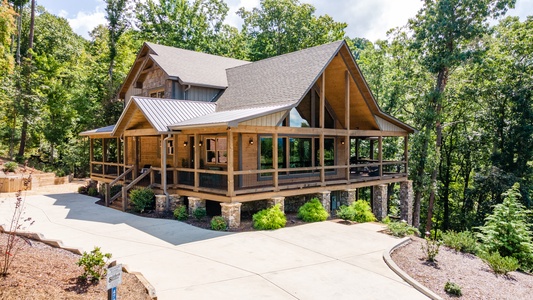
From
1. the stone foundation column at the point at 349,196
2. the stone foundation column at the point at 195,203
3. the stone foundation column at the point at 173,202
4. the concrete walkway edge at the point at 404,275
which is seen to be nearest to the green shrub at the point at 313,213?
the stone foundation column at the point at 349,196

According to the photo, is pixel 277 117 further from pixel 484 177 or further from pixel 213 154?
pixel 484 177

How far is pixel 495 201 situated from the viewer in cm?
2173

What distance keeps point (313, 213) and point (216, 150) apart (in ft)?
17.6

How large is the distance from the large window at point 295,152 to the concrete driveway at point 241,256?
3844 mm

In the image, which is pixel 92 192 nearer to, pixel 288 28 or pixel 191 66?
pixel 191 66

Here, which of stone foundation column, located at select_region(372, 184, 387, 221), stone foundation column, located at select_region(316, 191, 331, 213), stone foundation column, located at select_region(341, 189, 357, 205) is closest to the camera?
stone foundation column, located at select_region(316, 191, 331, 213)

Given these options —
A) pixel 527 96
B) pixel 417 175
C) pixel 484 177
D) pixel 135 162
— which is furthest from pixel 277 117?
pixel 527 96

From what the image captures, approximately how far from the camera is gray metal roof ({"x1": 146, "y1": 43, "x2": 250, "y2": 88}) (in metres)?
18.3

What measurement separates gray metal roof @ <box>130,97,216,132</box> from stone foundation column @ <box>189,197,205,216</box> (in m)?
3.04

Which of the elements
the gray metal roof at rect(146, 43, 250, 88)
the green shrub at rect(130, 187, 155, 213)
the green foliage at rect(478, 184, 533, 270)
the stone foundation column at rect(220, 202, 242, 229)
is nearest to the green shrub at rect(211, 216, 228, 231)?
the stone foundation column at rect(220, 202, 242, 229)

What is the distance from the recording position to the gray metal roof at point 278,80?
14.4m

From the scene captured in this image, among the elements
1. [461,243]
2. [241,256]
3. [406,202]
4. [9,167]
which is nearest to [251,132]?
[241,256]

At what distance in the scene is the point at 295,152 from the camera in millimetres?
16250

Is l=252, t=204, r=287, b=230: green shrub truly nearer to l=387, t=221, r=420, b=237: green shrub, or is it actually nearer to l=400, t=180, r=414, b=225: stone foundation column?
l=387, t=221, r=420, b=237: green shrub
